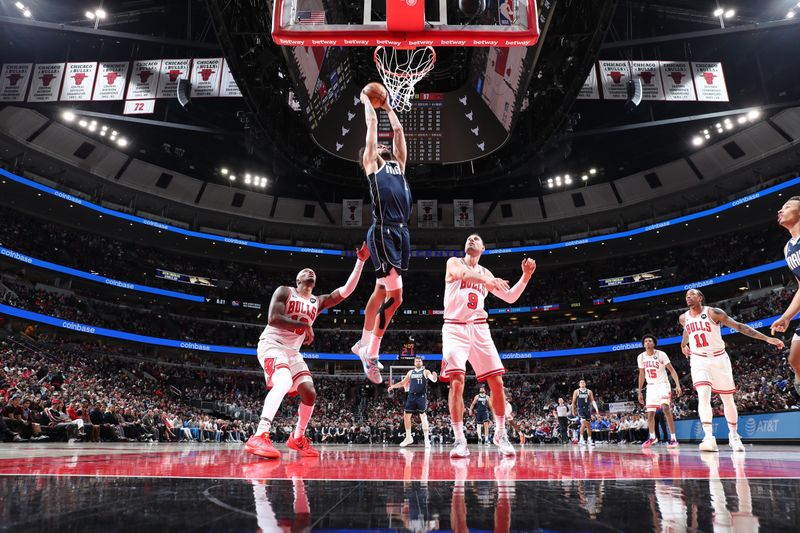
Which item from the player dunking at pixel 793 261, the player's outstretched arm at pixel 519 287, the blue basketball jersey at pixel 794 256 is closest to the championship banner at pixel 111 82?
the player's outstretched arm at pixel 519 287

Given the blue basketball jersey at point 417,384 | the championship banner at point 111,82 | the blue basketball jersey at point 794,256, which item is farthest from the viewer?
the championship banner at point 111,82

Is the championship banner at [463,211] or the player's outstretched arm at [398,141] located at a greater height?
the championship banner at [463,211]

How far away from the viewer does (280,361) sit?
5262 millimetres

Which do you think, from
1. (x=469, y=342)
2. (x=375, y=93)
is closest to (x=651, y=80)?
(x=469, y=342)

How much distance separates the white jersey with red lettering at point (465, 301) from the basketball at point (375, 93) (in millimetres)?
2007

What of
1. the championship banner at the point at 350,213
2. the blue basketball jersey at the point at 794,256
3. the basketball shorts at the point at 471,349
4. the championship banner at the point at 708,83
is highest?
the championship banner at the point at 350,213

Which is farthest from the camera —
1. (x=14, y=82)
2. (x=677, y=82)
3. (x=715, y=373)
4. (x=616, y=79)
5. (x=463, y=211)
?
(x=463, y=211)

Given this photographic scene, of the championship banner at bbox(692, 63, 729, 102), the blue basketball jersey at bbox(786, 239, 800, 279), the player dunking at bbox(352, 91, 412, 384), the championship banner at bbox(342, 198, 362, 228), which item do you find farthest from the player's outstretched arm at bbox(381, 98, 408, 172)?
the championship banner at bbox(342, 198, 362, 228)

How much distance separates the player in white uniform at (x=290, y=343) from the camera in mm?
5121

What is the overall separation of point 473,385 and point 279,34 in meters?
31.7

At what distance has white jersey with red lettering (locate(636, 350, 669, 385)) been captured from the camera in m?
9.74

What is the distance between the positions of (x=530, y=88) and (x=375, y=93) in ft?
41.0

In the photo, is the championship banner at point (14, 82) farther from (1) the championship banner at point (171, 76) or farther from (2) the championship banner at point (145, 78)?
(1) the championship banner at point (171, 76)

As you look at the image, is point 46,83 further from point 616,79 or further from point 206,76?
point 616,79
